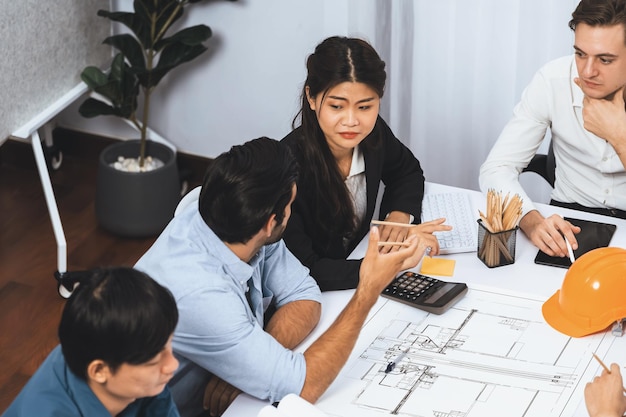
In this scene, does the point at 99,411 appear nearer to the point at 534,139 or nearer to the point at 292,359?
the point at 292,359

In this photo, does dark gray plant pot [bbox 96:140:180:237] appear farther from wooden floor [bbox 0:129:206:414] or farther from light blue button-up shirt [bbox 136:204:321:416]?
light blue button-up shirt [bbox 136:204:321:416]

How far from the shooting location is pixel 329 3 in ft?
10.7

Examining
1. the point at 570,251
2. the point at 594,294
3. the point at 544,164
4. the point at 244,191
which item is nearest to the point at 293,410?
the point at 244,191

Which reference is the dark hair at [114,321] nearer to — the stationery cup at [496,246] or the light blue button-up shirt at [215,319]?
the light blue button-up shirt at [215,319]

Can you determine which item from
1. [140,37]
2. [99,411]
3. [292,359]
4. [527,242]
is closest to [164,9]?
[140,37]

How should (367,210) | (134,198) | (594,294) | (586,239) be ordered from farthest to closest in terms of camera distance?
(134,198) → (367,210) → (586,239) → (594,294)

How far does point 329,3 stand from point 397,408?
6.46 feet

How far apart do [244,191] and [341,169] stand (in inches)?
27.7

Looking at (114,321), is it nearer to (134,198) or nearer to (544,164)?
(544,164)

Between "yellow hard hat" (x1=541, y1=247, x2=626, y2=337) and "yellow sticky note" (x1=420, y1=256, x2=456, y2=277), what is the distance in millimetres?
282

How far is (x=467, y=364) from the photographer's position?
1753 millimetres

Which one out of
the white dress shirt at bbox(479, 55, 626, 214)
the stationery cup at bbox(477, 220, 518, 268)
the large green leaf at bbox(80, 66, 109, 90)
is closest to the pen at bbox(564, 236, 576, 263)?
the stationery cup at bbox(477, 220, 518, 268)

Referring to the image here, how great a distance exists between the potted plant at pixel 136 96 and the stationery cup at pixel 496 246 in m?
1.68

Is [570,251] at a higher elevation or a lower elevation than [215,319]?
lower
